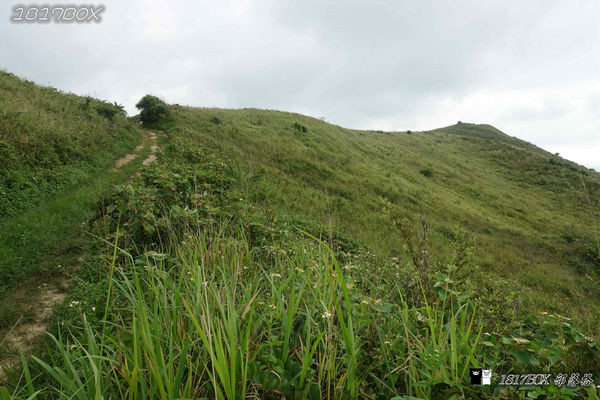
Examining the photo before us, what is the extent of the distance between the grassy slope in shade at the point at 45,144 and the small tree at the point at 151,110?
6.23 metres

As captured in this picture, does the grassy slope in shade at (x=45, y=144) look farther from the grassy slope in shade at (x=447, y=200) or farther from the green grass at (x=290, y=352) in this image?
the green grass at (x=290, y=352)

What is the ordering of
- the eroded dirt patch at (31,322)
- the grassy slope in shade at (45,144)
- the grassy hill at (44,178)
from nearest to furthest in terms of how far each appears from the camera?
the eroded dirt patch at (31,322), the grassy hill at (44,178), the grassy slope in shade at (45,144)

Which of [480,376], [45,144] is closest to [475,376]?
[480,376]

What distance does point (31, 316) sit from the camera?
11.2 ft

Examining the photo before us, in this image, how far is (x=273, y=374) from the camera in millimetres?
1682

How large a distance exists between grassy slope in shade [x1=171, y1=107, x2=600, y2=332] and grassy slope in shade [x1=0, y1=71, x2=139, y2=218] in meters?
4.16

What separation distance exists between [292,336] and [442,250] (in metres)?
10.2

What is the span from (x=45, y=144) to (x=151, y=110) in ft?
44.3

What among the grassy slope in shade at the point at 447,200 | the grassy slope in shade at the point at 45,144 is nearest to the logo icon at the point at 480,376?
the grassy slope in shade at the point at 447,200

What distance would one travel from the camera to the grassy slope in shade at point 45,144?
22.3 feet

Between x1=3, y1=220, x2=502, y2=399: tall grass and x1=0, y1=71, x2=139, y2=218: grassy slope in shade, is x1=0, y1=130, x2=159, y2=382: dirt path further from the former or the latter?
x1=0, y1=71, x2=139, y2=218: grassy slope in shade

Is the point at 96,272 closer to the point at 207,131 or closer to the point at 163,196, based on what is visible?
the point at 163,196

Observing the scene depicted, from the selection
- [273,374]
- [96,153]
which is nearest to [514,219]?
[273,374]

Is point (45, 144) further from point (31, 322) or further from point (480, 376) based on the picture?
point (480, 376)
